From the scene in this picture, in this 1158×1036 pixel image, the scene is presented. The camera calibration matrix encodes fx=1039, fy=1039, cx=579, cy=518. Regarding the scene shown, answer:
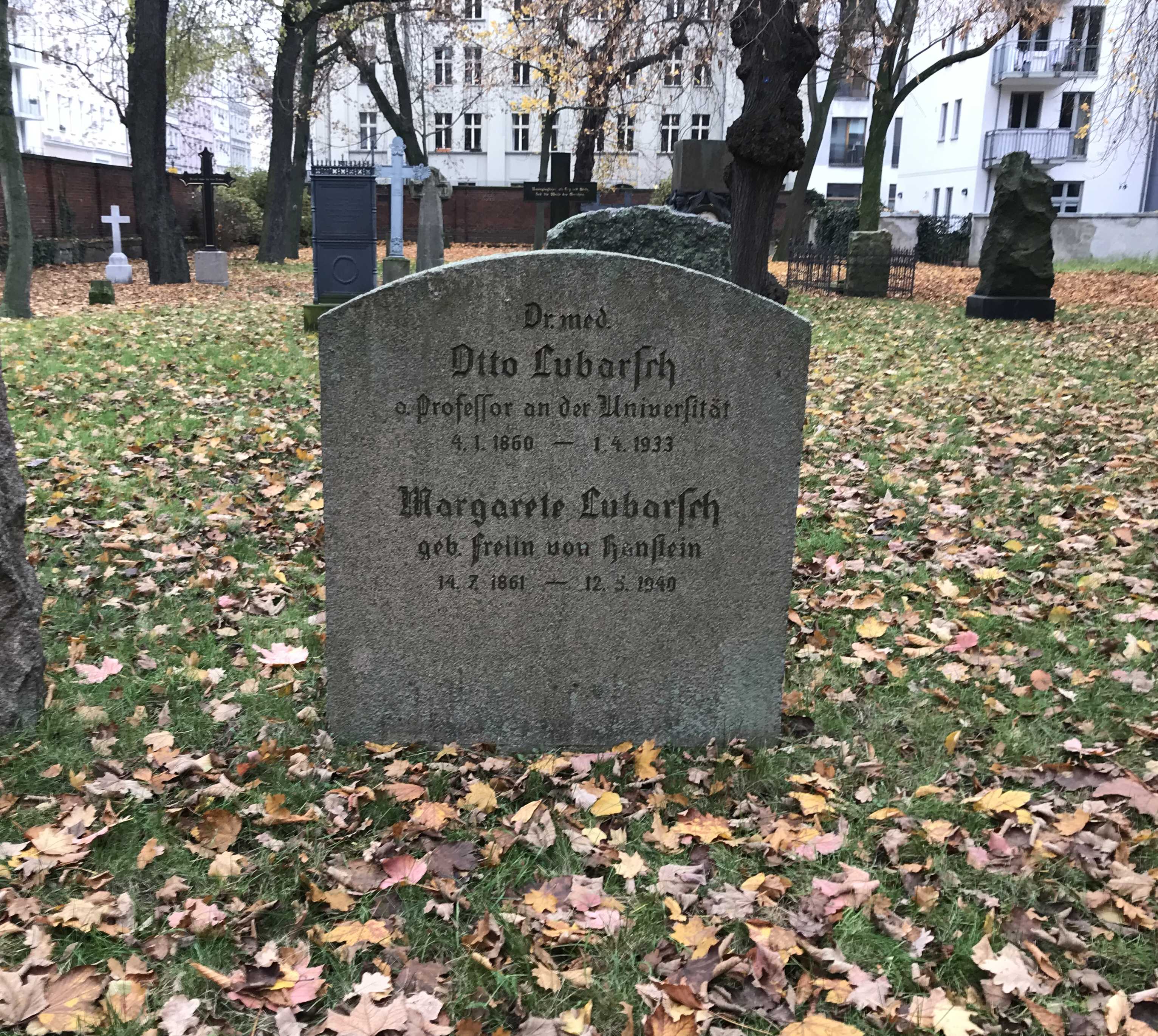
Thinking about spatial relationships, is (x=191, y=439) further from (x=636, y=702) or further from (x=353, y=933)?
(x=353, y=933)

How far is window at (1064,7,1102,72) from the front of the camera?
37594mm

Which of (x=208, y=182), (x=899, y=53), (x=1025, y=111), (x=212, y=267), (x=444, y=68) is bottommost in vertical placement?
(x=212, y=267)

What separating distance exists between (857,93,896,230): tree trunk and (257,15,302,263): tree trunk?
12897 millimetres

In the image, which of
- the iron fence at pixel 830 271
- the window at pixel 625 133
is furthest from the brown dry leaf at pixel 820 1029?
the window at pixel 625 133

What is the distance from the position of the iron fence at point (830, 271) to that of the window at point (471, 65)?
26777 mm

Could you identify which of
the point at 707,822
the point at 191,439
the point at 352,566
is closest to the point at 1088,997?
the point at 707,822

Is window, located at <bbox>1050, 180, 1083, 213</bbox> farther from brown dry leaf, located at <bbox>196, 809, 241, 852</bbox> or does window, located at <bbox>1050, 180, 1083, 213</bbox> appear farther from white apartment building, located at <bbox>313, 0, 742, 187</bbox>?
brown dry leaf, located at <bbox>196, 809, 241, 852</bbox>

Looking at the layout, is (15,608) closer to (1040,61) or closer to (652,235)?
(652,235)

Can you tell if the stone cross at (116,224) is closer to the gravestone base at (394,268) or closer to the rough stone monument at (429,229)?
the rough stone monument at (429,229)

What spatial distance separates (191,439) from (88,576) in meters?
3.01

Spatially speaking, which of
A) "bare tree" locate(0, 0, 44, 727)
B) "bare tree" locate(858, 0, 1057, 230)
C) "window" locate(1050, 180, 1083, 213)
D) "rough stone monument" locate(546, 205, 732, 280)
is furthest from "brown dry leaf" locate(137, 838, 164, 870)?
"window" locate(1050, 180, 1083, 213)

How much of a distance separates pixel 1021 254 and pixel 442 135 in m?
45.4

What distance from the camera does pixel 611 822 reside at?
136 inches

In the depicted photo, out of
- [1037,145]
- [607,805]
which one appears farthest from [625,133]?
[607,805]
